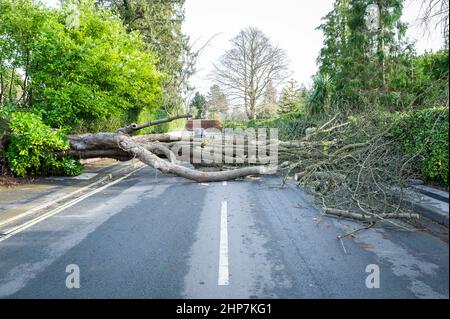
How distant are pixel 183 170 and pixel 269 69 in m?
37.9

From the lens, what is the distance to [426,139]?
753 centimetres

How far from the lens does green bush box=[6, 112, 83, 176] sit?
1049 cm

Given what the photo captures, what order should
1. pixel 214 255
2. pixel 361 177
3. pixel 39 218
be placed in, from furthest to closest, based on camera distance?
1. pixel 361 177
2. pixel 39 218
3. pixel 214 255

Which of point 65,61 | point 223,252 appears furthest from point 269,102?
point 223,252

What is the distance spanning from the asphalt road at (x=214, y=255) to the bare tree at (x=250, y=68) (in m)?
40.5

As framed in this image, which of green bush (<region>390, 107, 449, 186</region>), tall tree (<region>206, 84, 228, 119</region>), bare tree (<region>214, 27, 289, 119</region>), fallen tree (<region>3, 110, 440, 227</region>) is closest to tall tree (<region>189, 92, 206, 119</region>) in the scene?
tall tree (<region>206, 84, 228, 119</region>)

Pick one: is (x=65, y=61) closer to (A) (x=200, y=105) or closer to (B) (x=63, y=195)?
(B) (x=63, y=195)

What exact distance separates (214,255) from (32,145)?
8494 millimetres

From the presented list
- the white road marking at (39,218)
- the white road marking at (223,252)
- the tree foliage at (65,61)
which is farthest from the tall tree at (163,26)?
the white road marking at (223,252)

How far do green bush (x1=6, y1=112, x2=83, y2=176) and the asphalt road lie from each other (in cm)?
385

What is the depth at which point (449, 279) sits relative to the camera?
1482mm

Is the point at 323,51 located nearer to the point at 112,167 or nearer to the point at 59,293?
the point at 112,167
